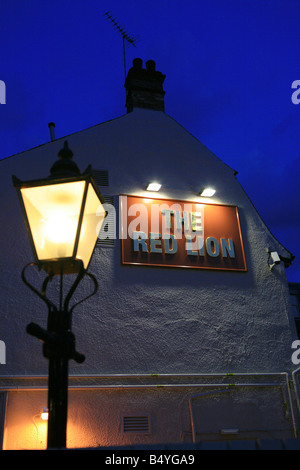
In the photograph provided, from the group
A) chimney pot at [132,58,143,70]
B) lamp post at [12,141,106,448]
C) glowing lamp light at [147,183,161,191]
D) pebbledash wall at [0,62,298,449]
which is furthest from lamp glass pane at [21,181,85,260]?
chimney pot at [132,58,143,70]

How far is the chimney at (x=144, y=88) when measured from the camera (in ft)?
38.4

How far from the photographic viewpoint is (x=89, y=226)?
146 inches

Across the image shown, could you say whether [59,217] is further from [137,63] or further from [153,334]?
[137,63]

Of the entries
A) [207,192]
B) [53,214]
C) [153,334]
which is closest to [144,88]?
[207,192]

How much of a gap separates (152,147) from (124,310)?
4179 millimetres

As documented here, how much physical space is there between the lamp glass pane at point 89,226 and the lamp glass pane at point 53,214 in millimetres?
123

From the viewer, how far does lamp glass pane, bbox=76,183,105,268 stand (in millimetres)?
A: 3594

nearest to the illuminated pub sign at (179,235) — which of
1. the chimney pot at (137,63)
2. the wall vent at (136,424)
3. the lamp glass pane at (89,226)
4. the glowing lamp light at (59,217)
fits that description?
the wall vent at (136,424)

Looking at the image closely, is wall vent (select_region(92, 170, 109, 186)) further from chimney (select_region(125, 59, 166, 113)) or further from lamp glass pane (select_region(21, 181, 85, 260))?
lamp glass pane (select_region(21, 181, 85, 260))

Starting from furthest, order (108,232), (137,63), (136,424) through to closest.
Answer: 1. (137,63)
2. (108,232)
3. (136,424)

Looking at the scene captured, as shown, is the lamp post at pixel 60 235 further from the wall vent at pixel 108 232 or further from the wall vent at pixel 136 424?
the wall vent at pixel 108 232

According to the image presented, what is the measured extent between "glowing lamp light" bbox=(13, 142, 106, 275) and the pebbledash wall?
16.4ft

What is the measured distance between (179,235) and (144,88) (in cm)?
446
